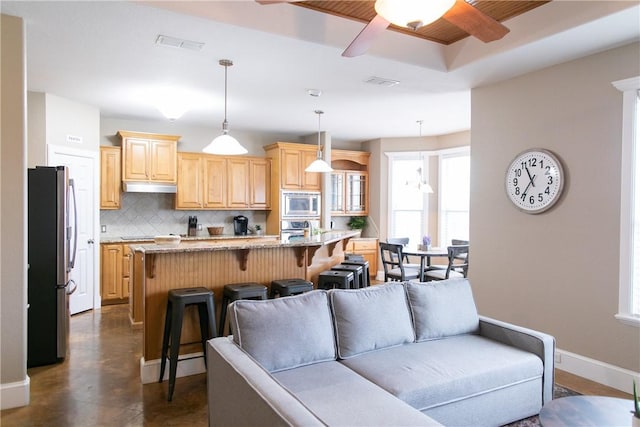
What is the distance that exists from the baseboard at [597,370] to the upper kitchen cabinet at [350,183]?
493 centimetres

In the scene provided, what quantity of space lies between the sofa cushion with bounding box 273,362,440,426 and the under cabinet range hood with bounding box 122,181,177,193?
184 inches

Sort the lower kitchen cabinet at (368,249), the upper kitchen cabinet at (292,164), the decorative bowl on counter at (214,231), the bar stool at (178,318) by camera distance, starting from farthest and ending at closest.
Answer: the lower kitchen cabinet at (368,249), the upper kitchen cabinet at (292,164), the decorative bowl on counter at (214,231), the bar stool at (178,318)

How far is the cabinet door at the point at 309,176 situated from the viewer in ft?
23.8

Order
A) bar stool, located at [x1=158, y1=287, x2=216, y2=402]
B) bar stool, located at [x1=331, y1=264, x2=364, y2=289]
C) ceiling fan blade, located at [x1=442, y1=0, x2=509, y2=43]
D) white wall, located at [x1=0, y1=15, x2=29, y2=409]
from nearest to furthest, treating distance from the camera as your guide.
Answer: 1. ceiling fan blade, located at [x1=442, y1=0, x2=509, y2=43]
2. white wall, located at [x1=0, y1=15, x2=29, y2=409]
3. bar stool, located at [x1=158, y1=287, x2=216, y2=402]
4. bar stool, located at [x1=331, y1=264, x2=364, y2=289]

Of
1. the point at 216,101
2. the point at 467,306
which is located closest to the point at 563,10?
the point at 467,306

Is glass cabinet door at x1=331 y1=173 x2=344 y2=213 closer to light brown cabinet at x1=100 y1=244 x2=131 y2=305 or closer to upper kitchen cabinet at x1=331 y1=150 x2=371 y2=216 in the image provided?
upper kitchen cabinet at x1=331 y1=150 x2=371 y2=216

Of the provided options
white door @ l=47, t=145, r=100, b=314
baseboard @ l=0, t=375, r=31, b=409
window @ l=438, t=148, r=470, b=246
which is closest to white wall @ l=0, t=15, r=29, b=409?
baseboard @ l=0, t=375, r=31, b=409

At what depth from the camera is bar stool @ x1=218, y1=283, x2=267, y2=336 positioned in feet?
11.3

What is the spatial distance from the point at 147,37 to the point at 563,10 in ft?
10.4

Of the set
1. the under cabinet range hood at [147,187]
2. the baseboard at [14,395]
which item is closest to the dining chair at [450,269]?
the under cabinet range hood at [147,187]

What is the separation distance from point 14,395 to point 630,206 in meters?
4.84

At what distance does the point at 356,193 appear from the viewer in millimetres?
8281

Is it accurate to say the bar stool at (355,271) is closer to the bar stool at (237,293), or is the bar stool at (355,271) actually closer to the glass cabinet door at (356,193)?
the bar stool at (237,293)

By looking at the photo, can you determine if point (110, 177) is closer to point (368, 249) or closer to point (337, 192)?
point (337, 192)
